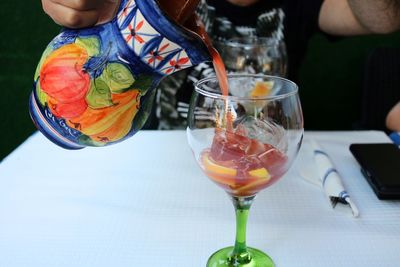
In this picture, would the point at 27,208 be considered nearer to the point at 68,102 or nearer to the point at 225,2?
the point at 68,102

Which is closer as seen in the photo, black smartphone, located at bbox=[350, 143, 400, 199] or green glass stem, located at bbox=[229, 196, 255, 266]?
green glass stem, located at bbox=[229, 196, 255, 266]

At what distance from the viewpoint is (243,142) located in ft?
1.36

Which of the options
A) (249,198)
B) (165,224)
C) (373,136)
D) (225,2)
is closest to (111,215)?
(165,224)

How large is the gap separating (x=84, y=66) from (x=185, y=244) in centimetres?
21

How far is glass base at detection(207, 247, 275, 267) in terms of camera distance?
0.43 m

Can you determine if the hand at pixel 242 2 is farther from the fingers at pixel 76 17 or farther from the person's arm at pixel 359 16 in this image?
the fingers at pixel 76 17

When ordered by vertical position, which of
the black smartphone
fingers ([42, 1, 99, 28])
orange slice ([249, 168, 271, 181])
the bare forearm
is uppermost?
fingers ([42, 1, 99, 28])

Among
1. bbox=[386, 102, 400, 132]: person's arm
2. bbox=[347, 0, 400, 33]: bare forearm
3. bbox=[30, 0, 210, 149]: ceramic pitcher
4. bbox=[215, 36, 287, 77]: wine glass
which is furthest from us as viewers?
bbox=[386, 102, 400, 132]: person's arm

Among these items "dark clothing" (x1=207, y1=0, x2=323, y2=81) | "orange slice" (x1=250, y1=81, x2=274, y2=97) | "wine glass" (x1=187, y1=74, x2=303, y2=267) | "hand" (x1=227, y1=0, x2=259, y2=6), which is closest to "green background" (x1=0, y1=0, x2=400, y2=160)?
"dark clothing" (x1=207, y1=0, x2=323, y2=81)

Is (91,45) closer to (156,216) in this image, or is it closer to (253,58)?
(156,216)

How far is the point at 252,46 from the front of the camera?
667 millimetres

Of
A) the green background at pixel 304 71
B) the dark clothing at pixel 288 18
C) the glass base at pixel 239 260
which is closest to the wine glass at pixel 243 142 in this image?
the glass base at pixel 239 260

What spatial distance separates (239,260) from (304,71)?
1.23m

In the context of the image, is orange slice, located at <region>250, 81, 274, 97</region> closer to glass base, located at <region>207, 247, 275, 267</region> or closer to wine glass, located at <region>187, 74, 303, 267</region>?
wine glass, located at <region>187, 74, 303, 267</region>
